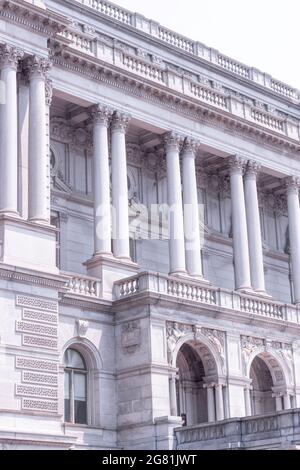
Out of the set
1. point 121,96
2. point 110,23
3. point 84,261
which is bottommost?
point 84,261

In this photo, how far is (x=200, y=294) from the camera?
1694 inches

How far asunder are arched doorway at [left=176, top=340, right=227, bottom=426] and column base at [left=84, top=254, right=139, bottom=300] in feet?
13.0

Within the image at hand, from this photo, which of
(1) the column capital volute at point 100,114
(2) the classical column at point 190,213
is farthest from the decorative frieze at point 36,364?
(1) the column capital volute at point 100,114

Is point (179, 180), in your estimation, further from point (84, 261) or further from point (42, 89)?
point (42, 89)

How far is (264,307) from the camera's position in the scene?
4575 centimetres

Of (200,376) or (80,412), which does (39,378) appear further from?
(200,376)

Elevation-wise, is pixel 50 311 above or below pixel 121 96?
below

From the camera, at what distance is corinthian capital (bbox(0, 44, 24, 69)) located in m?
40.2

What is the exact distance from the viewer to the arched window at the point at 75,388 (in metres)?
39.5

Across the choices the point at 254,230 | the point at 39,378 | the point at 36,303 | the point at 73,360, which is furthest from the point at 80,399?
the point at 254,230

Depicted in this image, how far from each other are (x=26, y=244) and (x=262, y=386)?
13.7m

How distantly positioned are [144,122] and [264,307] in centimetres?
1046

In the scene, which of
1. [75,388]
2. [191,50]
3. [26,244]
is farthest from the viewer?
[191,50]
